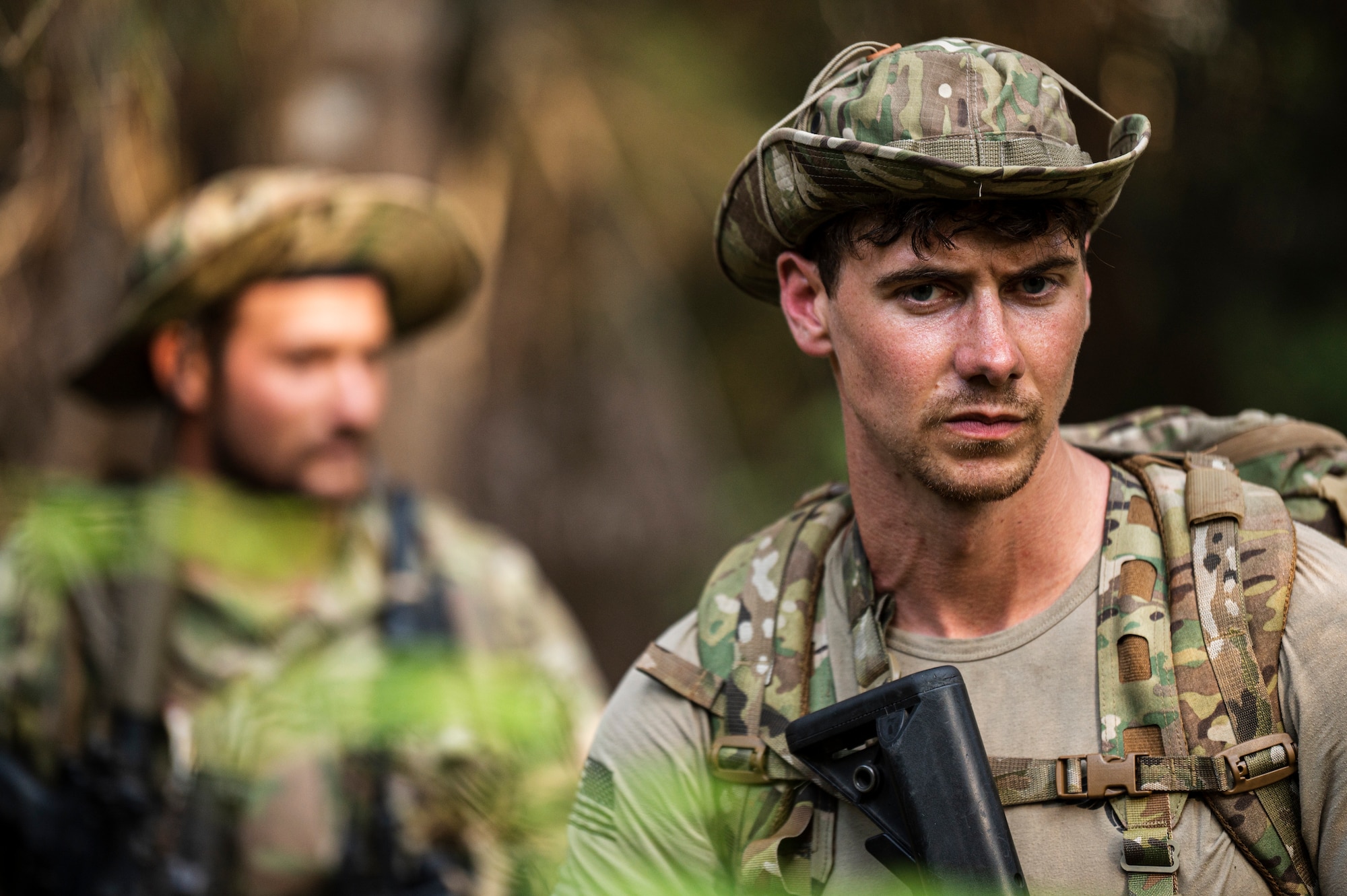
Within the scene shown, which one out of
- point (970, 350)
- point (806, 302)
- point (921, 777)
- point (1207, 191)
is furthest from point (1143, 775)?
point (1207, 191)

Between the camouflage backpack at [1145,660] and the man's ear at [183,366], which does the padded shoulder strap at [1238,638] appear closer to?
the camouflage backpack at [1145,660]

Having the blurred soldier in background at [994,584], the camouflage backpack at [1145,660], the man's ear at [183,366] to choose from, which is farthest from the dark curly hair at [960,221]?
the man's ear at [183,366]

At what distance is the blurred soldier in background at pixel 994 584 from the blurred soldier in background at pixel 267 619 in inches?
48.9

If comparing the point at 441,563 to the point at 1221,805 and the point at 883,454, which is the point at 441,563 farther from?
the point at 1221,805

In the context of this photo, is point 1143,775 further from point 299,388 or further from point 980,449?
point 299,388

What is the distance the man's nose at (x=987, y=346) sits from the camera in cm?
189

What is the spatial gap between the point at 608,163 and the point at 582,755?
345 centimetres

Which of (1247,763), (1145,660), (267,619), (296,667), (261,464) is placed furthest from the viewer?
(261,464)

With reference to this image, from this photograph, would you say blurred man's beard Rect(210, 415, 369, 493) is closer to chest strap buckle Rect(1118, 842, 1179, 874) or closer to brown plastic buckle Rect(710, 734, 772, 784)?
brown plastic buckle Rect(710, 734, 772, 784)

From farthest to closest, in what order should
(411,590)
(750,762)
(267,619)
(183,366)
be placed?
(183,366) < (411,590) < (267,619) < (750,762)

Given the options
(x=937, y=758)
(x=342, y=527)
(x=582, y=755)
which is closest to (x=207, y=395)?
(x=342, y=527)

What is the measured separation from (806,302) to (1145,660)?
30.7 inches

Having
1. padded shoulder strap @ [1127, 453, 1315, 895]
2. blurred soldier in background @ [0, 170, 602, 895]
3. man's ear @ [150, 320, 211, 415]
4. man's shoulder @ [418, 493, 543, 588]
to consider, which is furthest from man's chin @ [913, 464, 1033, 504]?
man's ear @ [150, 320, 211, 415]

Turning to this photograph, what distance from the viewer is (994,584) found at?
2.07m
